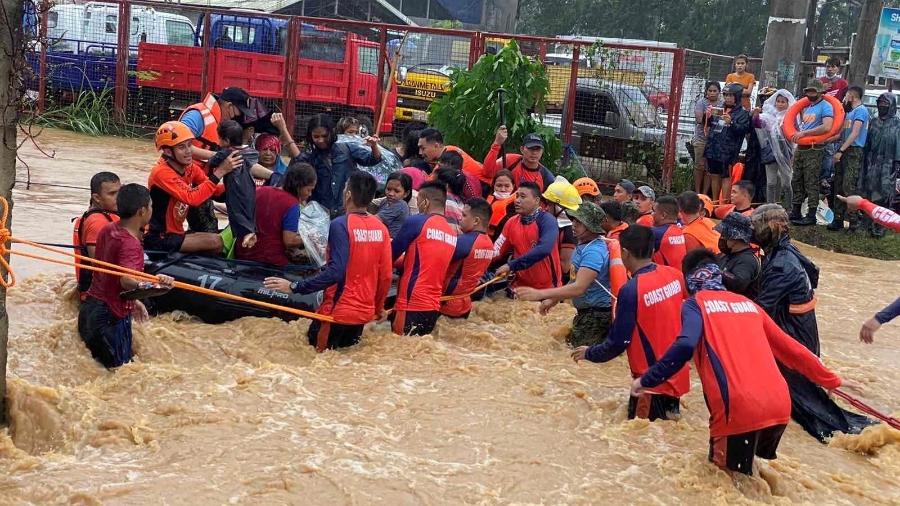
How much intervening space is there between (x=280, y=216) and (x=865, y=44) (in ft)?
44.5

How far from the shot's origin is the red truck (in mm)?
18031

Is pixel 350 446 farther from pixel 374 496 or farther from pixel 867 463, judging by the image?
pixel 867 463

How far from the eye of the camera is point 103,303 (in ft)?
21.8

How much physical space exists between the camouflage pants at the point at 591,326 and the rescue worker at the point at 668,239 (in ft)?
2.14

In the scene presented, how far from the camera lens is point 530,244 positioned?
9281mm

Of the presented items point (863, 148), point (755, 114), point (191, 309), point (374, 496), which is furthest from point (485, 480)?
point (863, 148)

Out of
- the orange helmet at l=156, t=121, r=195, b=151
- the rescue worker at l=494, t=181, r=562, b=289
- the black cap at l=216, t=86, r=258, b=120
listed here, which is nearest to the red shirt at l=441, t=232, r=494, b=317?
the rescue worker at l=494, t=181, r=562, b=289

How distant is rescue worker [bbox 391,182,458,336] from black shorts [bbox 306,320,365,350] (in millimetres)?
413

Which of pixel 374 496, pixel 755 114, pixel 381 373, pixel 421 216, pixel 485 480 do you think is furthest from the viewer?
pixel 755 114

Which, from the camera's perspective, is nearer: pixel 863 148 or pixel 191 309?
pixel 191 309

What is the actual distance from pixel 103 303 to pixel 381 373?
6.49 feet

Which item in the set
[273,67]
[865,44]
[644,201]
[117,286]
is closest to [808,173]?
[865,44]

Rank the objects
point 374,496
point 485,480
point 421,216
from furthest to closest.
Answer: point 421,216, point 485,480, point 374,496

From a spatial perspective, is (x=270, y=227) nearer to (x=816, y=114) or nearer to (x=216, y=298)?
(x=216, y=298)
